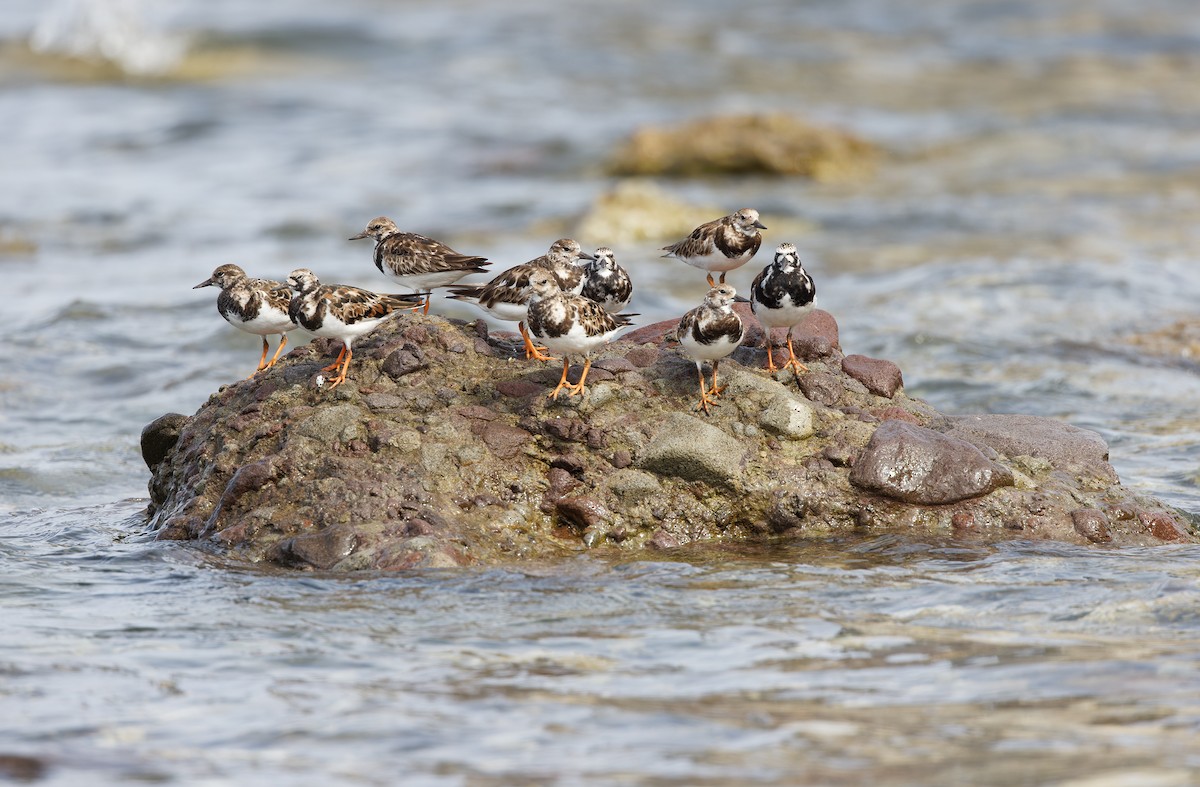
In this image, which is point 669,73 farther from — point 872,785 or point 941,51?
point 872,785

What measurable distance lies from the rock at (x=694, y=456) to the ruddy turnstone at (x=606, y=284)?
1313 mm

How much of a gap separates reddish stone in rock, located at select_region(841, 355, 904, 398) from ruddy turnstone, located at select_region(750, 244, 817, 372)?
2.53 ft

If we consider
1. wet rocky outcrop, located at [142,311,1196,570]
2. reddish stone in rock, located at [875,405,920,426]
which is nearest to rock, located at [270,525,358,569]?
wet rocky outcrop, located at [142,311,1196,570]

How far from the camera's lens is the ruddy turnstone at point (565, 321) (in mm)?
8445

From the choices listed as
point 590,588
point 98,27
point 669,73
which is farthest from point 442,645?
point 98,27

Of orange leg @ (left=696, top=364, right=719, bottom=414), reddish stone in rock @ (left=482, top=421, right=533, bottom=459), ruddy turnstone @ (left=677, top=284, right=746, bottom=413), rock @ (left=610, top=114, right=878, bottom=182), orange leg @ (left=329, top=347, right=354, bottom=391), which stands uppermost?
rock @ (left=610, top=114, right=878, bottom=182)

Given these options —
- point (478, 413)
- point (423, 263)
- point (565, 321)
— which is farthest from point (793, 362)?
point (423, 263)

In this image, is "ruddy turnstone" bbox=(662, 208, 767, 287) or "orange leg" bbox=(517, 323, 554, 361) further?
"ruddy turnstone" bbox=(662, 208, 767, 287)

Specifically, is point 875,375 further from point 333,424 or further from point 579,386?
point 333,424

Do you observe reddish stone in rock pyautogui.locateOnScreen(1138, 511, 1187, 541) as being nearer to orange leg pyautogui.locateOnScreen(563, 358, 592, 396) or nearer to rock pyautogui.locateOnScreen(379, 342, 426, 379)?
orange leg pyautogui.locateOnScreen(563, 358, 592, 396)

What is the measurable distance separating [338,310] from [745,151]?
1776cm

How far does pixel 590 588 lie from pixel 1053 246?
1417cm

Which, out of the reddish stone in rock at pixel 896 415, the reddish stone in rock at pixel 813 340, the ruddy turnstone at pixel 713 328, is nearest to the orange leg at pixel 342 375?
the ruddy turnstone at pixel 713 328

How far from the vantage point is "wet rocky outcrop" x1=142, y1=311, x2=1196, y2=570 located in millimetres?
8438
